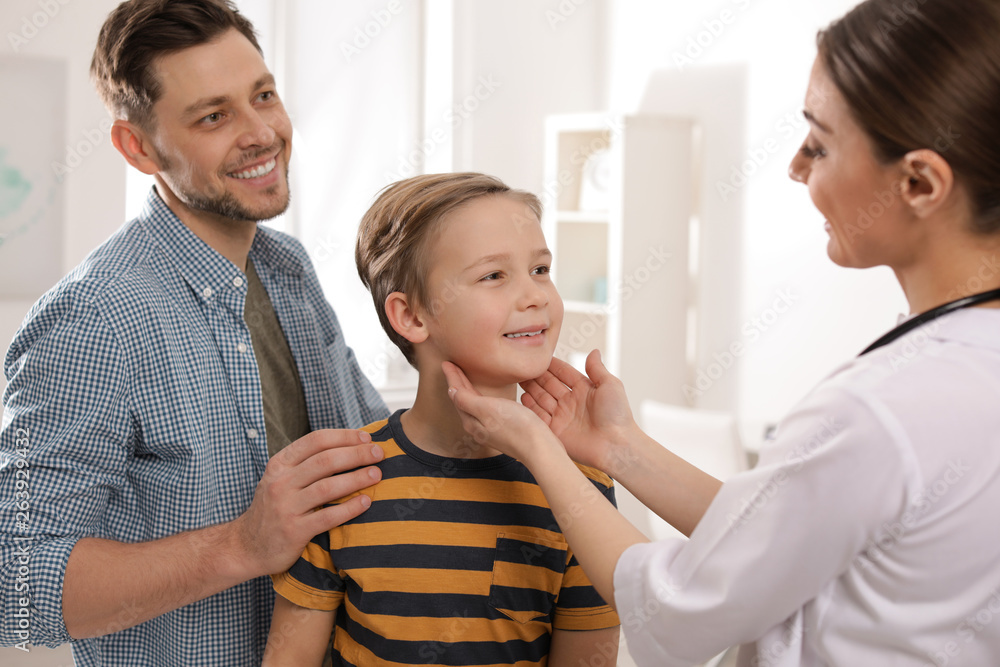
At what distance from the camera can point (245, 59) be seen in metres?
1.56

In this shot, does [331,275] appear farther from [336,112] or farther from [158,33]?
[158,33]

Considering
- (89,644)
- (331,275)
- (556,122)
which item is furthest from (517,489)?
(556,122)

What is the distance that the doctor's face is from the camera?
2.97 ft

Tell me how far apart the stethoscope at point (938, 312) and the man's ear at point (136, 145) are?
1.34 meters

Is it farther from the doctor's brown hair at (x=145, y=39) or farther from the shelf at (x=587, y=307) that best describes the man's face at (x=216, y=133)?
the shelf at (x=587, y=307)

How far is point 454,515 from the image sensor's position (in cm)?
123

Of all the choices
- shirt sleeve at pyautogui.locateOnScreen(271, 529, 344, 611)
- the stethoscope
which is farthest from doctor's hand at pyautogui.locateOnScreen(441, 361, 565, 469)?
the stethoscope

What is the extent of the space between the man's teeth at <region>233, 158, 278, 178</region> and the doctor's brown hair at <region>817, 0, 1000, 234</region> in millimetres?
1092

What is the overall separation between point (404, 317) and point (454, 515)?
0.34m

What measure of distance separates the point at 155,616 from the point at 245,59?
1033 mm

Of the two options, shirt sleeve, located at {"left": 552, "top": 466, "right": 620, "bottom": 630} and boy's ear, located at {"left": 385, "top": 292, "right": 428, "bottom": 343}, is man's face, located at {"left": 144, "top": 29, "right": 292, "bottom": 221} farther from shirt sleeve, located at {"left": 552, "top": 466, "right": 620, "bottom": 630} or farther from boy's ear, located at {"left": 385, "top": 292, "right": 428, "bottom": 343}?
shirt sleeve, located at {"left": 552, "top": 466, "right": 620, "bottom": 630}

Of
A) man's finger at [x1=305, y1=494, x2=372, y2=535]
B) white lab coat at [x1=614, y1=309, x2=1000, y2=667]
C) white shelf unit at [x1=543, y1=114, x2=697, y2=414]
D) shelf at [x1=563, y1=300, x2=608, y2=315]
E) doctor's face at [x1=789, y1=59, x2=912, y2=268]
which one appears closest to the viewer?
white lab coat at [x1=614, y1=309, x2=1000, y2=667]

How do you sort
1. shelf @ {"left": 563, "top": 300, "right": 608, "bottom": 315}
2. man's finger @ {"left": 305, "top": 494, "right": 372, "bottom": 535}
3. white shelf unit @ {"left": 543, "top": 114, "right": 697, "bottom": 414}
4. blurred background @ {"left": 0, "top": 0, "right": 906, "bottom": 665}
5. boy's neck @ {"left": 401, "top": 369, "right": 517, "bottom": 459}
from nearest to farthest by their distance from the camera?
man's finger @ {"left": 305, "top": 494, "right": 372, "bottom": 535}, boy's neck @ {"left": 401, "top": 369, "right": 517, "bottom": 459}, blurred background @ {"left": 0, "top": 0, "right": 906, "bottom": 665}, white shelf unit @ {"left": 543, "top": 114, "right": 697, "bottom": 414}, shelf @ {"left": 563, "top": 300, "right": 608, "bottom": 315}

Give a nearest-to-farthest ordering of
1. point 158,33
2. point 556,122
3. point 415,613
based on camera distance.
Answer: point 415,613, point 158,33, point 556,122
